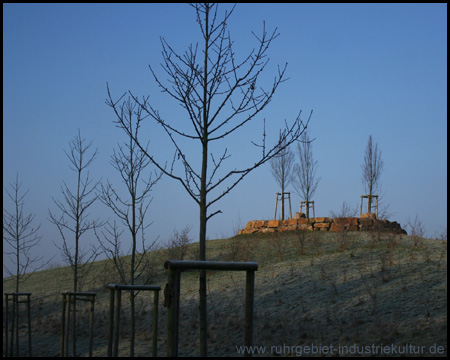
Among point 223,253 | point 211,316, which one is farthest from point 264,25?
point 223,253

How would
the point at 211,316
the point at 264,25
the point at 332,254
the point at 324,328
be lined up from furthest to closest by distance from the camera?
the point at 332,254, the point at 211,316, the point at 324,328, the point at 264,25

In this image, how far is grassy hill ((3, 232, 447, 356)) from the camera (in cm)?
817

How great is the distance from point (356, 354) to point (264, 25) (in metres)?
4.93

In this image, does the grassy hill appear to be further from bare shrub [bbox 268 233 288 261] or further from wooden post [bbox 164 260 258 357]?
wooden post [bbox 164 260 258 357]

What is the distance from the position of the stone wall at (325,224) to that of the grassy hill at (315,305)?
140 inches

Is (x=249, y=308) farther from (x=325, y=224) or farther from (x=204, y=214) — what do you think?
(x=325, y=224)

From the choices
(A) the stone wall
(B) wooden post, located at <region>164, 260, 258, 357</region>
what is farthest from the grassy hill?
(B) wooden post, located at <region>164, 260, 258, 357</region>

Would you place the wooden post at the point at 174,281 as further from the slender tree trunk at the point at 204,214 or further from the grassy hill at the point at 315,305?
the grassy hill at the point at 315,305

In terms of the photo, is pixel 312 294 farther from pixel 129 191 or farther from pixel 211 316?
pixel 129 191

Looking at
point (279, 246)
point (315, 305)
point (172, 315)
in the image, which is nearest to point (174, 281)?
point (172, 315)

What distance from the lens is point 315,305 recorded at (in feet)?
34.1

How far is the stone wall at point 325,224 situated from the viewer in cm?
2119

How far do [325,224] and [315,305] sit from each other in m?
12.2

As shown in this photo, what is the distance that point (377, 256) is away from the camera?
46.1 ft
